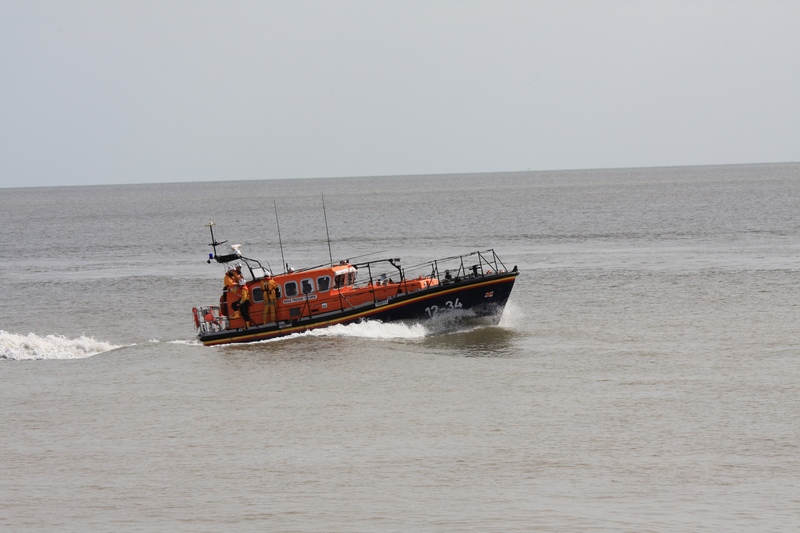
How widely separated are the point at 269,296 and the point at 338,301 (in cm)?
187

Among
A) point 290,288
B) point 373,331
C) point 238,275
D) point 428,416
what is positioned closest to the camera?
point 428,416

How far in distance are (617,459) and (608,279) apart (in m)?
22.0

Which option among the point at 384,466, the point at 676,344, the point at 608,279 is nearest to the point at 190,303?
the point at 608,279

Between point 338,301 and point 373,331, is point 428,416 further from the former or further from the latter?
point 338,301

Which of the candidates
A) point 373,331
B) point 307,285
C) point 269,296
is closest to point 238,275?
point 269,296

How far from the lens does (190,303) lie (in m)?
35.4

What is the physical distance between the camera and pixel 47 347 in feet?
86.9

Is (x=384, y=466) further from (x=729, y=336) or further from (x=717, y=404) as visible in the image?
(x=729, y=336)

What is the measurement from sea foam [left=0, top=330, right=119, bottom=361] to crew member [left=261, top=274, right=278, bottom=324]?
4.47m

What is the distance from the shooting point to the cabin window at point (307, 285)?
26.4 metres

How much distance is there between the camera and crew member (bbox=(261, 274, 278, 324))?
1033 inches

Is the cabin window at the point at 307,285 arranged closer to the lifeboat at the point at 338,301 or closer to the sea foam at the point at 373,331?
the lifeboat at the point at 338,301

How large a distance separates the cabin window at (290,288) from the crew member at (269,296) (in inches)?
10.0

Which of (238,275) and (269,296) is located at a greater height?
(238,275)
